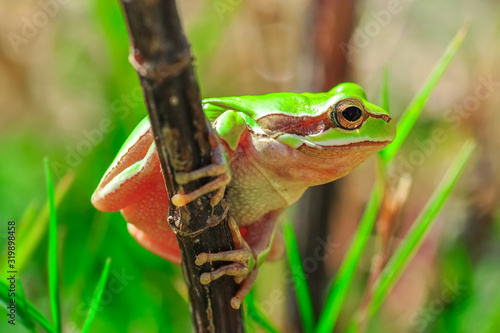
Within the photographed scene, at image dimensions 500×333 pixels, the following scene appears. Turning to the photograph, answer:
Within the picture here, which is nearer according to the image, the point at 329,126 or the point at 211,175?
the point at 211,175

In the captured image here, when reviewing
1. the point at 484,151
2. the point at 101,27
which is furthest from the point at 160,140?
the point at 484,151

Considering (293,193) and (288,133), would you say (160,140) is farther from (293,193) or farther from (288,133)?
(293,193)

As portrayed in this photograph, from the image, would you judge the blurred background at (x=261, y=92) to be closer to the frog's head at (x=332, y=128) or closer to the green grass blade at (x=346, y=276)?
the frog's head at (x=332, y=128)

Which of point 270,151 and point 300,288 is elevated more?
point 270,151

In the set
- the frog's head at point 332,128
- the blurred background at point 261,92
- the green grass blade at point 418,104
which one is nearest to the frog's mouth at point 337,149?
the frog's head at point 332,128

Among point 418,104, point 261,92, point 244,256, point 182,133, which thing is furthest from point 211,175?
point 261,92

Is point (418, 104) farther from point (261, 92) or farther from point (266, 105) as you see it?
point (261, 92)
